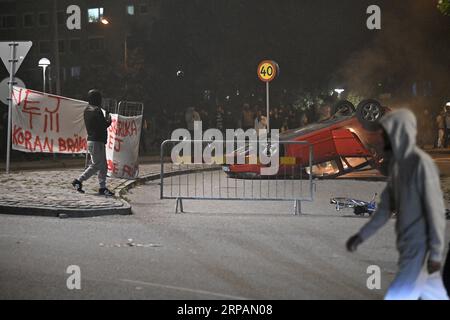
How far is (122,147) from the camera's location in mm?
17203

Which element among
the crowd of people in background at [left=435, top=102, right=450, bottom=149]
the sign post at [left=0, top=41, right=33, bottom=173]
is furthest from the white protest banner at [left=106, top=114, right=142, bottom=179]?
the crowd of people in background at [left=435, top=102, right=450, bottom=149]

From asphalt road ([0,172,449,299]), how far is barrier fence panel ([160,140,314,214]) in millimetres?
1173

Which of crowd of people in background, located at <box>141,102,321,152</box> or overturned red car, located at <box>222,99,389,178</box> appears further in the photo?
crowd of people in background, located at <box>141,102,321,152</box>

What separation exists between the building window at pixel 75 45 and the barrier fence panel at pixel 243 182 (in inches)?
2794

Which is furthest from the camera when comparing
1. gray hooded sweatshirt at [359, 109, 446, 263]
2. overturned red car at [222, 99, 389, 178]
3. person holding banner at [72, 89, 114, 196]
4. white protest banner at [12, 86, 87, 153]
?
white protest banner at [12, 86, 87, 153]

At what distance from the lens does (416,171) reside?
465 cm

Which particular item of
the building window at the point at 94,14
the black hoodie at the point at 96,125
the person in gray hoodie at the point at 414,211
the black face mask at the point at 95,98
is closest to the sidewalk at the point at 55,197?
the black hoodie at the point at 96,125

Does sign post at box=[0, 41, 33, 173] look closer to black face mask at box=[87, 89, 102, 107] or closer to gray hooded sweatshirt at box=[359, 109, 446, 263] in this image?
black face mask at box=[87, 89, 102, 107]

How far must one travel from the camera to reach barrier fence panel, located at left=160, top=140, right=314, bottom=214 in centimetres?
1387

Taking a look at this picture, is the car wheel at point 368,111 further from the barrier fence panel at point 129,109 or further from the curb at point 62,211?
the curb at point 62,211

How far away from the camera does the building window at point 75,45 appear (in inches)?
3524
